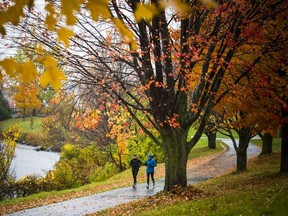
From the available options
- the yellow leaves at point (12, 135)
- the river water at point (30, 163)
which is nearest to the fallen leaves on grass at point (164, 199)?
the yellow leaves at point (12, 135)

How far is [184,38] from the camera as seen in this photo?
31.9 ft

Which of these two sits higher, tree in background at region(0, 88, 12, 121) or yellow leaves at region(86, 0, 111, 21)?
tree in background at region(0, 88, 12, 121)

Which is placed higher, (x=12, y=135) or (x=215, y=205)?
(x=12, y=135)

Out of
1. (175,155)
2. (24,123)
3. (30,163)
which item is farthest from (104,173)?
(24,123)

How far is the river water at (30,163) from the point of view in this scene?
1177 inches

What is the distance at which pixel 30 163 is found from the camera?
34.1m

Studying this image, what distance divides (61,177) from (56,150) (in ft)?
80.4

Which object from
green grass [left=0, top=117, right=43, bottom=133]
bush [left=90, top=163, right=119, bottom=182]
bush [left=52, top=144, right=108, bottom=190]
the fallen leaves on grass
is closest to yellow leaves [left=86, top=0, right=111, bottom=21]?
the fallen leaves on grass

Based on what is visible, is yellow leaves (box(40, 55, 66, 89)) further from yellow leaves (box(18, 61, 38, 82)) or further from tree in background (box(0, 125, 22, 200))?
tree in background (box(0, 125, 22, 200))

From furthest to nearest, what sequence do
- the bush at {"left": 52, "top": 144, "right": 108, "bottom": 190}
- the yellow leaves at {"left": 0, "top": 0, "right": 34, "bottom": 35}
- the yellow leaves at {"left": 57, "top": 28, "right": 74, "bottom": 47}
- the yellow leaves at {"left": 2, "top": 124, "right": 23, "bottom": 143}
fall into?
the bush at {"left": 52, "top": 144, "right": 108, "bottom": 190} < the yellow leaves at {"left": 2, "top": 124, "right": 23, "bottom": 143} < the yellow leaves at {"left": 57, "top": 28, "right": 74, "bottom": 47} < the yellow leaves at {"left": 0, "top": 0, "right": 34, "bottom": 35}

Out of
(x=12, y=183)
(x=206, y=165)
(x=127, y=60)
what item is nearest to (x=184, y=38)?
(x=127, y=60)

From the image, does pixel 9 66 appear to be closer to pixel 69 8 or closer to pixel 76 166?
pixel 69 8

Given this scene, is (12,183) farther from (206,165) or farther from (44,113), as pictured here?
(44,113)

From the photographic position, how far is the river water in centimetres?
2990
